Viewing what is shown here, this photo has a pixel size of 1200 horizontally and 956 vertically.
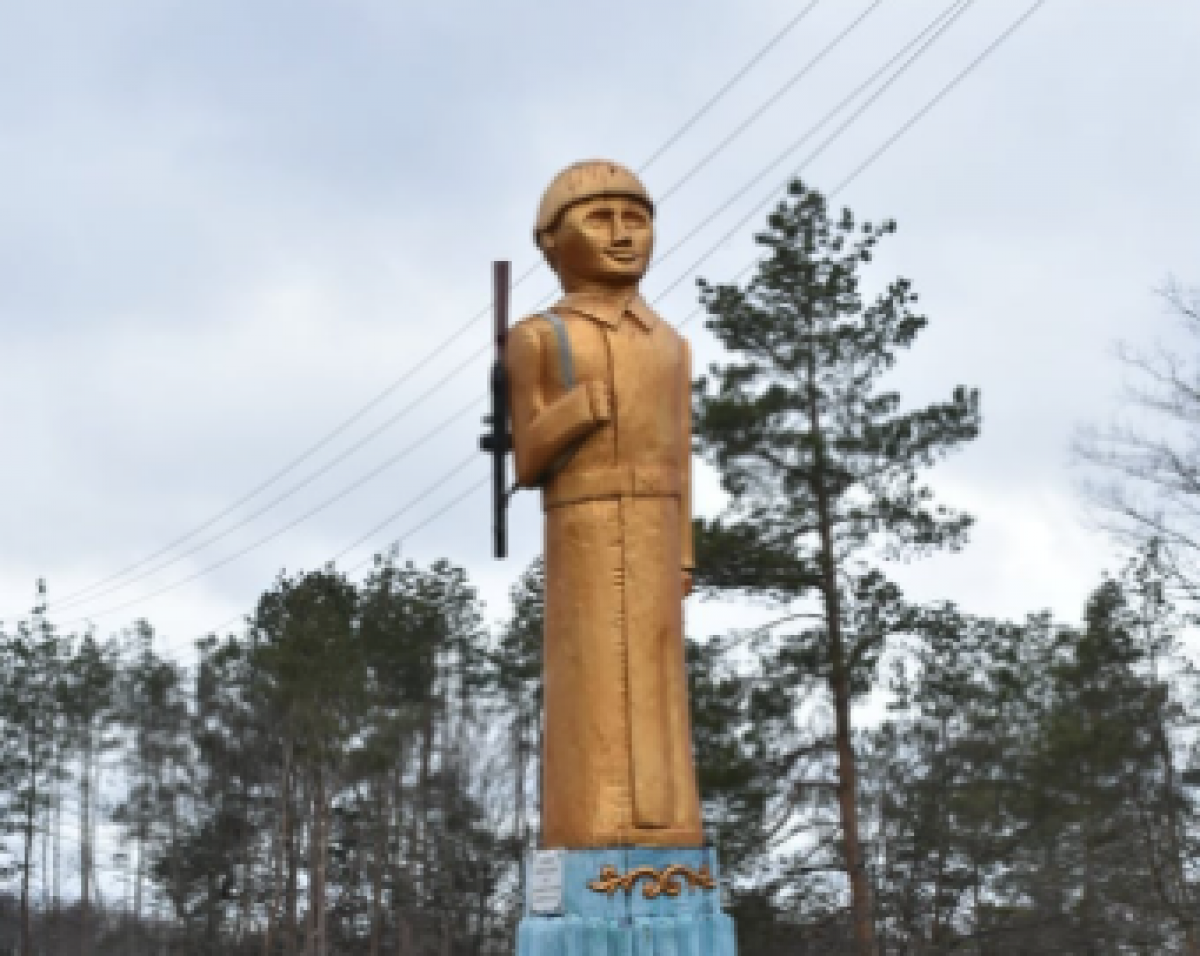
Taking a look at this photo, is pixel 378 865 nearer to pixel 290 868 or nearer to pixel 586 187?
pixel 290 868

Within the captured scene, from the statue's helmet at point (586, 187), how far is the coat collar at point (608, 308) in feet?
1.78

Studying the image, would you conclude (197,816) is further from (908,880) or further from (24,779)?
(908,880)

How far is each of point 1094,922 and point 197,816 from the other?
24618mm

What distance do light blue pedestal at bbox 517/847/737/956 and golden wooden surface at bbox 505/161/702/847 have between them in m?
0.11

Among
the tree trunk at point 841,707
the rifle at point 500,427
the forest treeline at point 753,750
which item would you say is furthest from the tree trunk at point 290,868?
the rifle at point 500,427

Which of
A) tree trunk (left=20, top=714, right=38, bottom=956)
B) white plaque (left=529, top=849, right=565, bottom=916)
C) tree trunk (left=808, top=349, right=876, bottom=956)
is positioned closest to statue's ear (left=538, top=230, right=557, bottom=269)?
white plaque (left=529, top=849, right=565, bottom=916)

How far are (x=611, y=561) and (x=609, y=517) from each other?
0.28 metres

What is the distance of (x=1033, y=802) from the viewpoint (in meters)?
27.1

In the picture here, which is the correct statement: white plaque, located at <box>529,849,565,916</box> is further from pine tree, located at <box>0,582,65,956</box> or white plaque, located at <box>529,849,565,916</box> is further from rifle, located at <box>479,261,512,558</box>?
pine tree, located at <box>0,582,65,956</box>

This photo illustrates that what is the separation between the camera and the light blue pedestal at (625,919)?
869 centimetres

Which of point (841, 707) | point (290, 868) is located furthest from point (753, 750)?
point (290, 868)

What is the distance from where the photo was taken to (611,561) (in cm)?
947

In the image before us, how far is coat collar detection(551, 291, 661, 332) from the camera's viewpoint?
10047 mm

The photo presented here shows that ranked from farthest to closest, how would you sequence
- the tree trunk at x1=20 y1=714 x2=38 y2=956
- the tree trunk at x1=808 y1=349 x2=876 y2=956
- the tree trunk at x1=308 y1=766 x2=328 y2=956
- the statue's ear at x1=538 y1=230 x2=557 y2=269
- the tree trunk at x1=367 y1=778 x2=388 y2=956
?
the tree trunk at x1=20 y1=714 x2=38 y2=956 < the tree trunk at x1=367 y1=778 x2=388 y2=956 < the tree trunk at x1=308 y1=766 x2=328 y2=956 < the tree trunk at x1=808 y1=349 x2=876 y2=956 < the statue's ear at x1=538 y1=230 x2=557 y2=269
